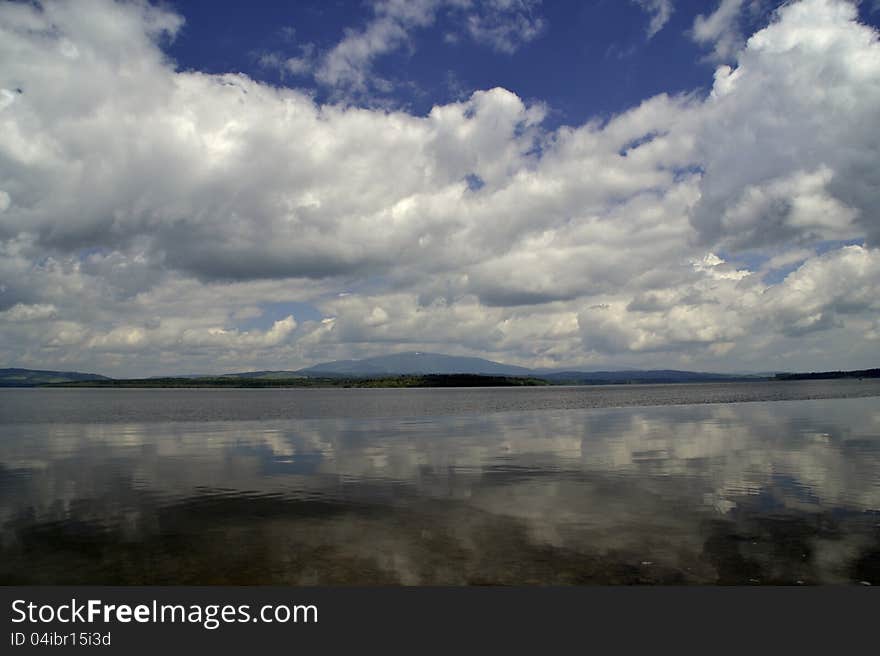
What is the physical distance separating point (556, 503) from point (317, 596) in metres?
12.9

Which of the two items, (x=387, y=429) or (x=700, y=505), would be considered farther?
(x=387, y=429)

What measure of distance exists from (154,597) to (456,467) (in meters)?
21.7

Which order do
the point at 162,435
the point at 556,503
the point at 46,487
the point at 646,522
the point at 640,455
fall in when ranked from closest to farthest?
the point at 646,522
the point at 556,503
the point at 46,487
the point at 640,455
the point at 162,435

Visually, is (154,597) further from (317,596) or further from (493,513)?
(493,513)

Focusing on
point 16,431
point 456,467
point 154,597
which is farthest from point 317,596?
point 16,431

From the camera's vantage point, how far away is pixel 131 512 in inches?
894

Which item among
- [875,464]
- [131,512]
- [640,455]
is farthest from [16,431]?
[875,464]

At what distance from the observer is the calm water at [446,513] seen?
51.8 ft

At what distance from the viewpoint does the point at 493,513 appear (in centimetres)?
2233

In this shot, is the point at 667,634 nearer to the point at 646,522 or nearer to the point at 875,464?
the point at 646,522

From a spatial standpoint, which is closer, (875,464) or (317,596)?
(317,596)

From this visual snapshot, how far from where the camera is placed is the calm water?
51.8 ft

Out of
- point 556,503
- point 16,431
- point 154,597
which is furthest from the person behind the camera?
point 16,431

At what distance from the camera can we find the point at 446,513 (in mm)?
22500
